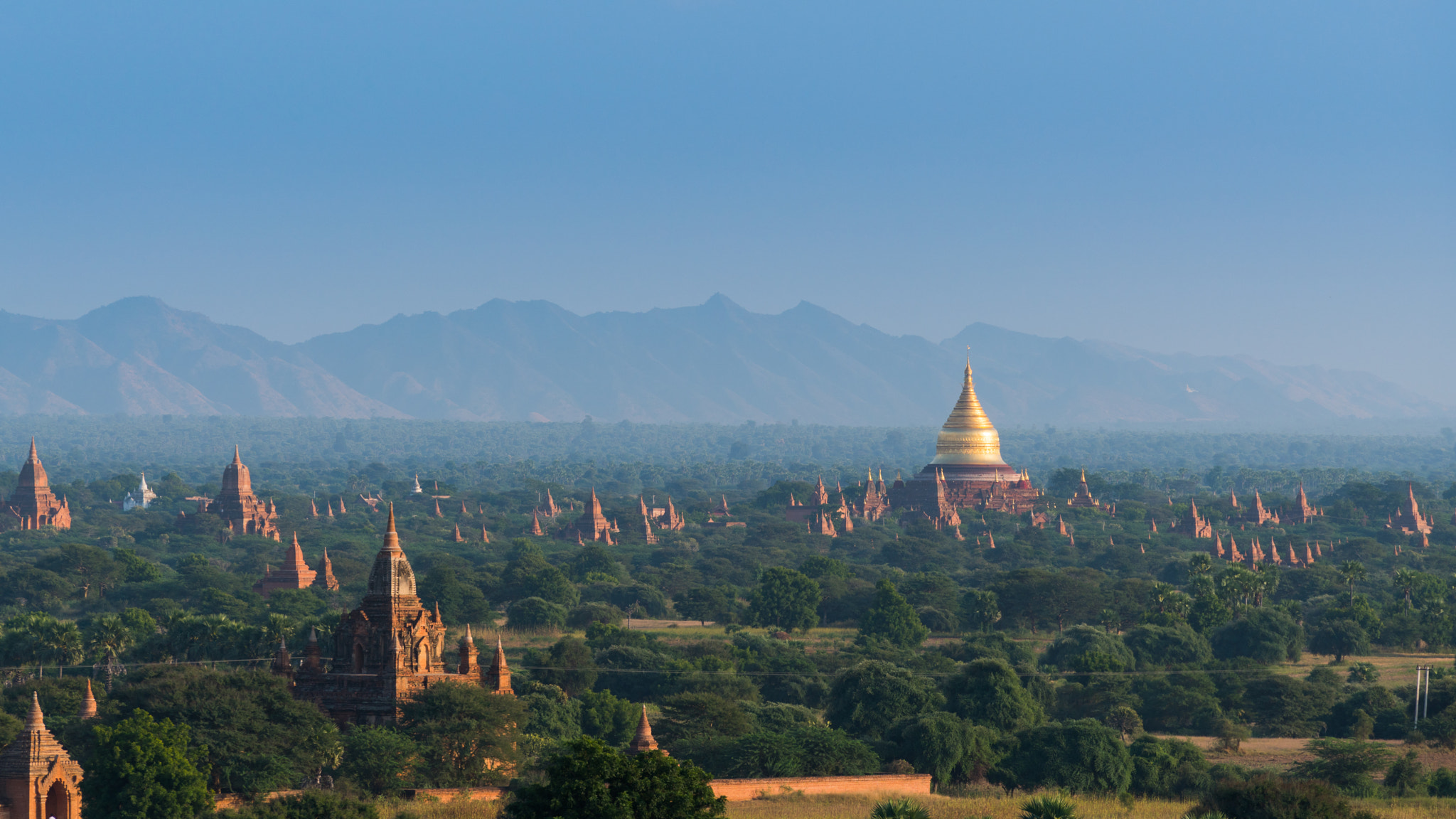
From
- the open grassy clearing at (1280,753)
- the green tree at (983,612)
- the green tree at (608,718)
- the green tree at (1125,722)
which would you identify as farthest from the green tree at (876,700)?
the green tree at (983,612)

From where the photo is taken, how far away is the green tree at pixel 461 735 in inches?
1793

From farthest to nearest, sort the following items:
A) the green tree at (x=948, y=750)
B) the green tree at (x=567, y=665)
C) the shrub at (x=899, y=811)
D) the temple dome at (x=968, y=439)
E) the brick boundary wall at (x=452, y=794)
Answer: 1. the temple dome at (x=968, y=439)
2. the green tree at (x=567, y=665)
3. the green tree at (x=948, y=750)
4. the brick boundary wall at (x=452, y=794)
5. the shrub at (x=899, y=811)

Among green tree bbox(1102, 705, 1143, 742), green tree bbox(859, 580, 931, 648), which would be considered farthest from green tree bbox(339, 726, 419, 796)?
green tree bbox(859, 580, 931, 648)

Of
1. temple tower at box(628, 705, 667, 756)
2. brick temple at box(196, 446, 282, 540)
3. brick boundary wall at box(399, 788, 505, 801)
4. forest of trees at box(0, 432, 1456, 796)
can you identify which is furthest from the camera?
brick temple at box(196, 446, 282, 540)

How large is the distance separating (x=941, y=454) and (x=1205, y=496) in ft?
168

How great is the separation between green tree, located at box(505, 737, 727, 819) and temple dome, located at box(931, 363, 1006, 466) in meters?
109

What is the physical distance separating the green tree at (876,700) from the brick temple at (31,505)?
9246cm

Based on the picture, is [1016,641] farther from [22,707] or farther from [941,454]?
[941,454]

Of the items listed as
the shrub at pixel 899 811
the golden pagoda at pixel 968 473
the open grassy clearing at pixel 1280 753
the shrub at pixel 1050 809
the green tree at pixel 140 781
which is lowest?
the open grassy clearing at pixel 1280 753

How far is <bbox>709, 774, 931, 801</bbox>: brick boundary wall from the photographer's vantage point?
148 feet

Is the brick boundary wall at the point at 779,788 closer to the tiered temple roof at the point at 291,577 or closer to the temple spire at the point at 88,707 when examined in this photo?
the temple spire at the point at 88,707

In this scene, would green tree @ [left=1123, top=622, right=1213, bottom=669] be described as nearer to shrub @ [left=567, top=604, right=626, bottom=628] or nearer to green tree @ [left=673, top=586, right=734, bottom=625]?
green tree @ [left=673, top=586, right=734, bottom=625]

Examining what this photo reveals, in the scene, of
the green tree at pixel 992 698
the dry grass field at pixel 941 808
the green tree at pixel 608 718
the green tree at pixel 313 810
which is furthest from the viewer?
the green tree at pixel 992 698

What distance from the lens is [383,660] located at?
4797 centimetres
